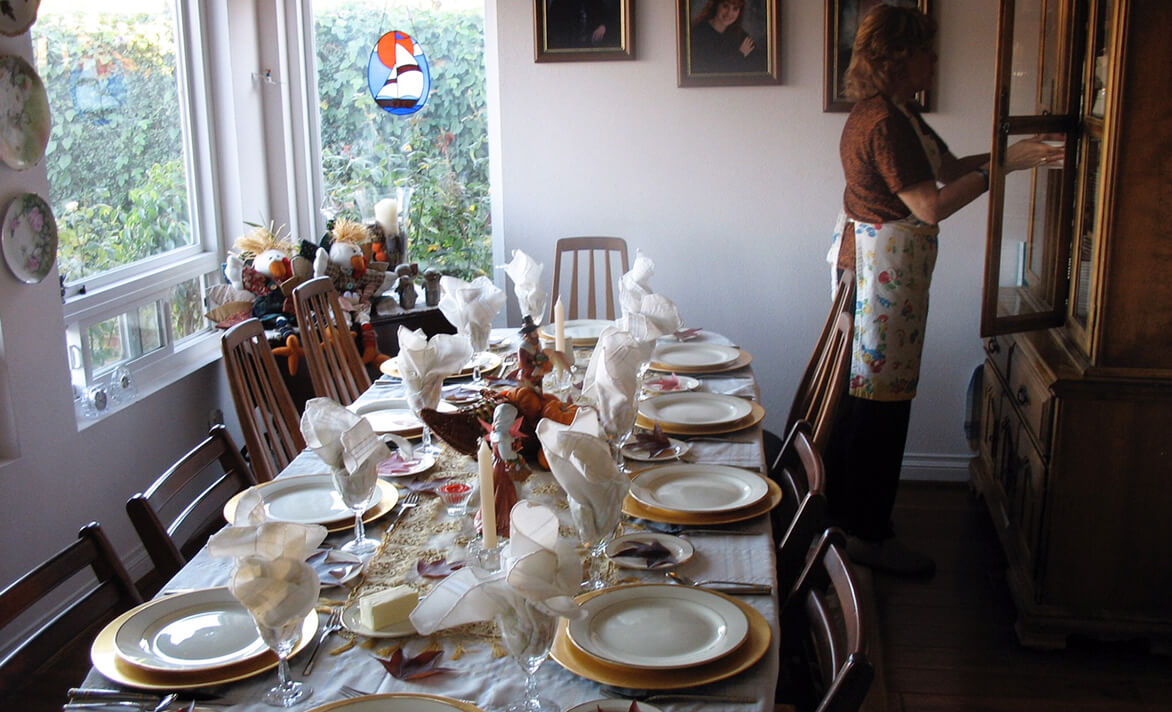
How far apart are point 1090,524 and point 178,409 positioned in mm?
2682

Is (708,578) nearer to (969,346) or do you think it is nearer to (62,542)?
(62,542)

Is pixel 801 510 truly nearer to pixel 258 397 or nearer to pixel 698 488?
pixel 698 488

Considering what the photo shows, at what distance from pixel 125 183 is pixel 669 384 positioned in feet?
6.34

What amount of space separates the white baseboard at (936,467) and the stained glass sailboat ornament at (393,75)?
7.28ft

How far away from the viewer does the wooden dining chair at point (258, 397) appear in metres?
2.49

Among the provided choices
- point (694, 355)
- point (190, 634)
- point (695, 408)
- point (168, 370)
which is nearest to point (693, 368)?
point (694, 355)

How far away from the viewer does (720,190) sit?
12.9 ft

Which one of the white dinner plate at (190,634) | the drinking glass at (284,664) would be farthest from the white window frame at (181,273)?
the drinking glass at (284,664)

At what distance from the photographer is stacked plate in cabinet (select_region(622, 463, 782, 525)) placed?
6.17 ft

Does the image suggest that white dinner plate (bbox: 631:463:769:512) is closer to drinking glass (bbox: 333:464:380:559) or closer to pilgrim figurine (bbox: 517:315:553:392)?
pilgrim figurine (bbox: 517:315:553:392)

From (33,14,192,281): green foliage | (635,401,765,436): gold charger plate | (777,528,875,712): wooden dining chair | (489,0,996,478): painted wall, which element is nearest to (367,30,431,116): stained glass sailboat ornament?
(489,0,996,478): painted wall

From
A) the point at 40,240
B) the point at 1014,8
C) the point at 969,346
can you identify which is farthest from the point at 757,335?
the point at 40,240

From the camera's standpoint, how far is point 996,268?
2939 mm

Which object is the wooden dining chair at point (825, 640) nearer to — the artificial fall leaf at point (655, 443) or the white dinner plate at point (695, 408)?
the artificial fall leaf at point (655, 443)
